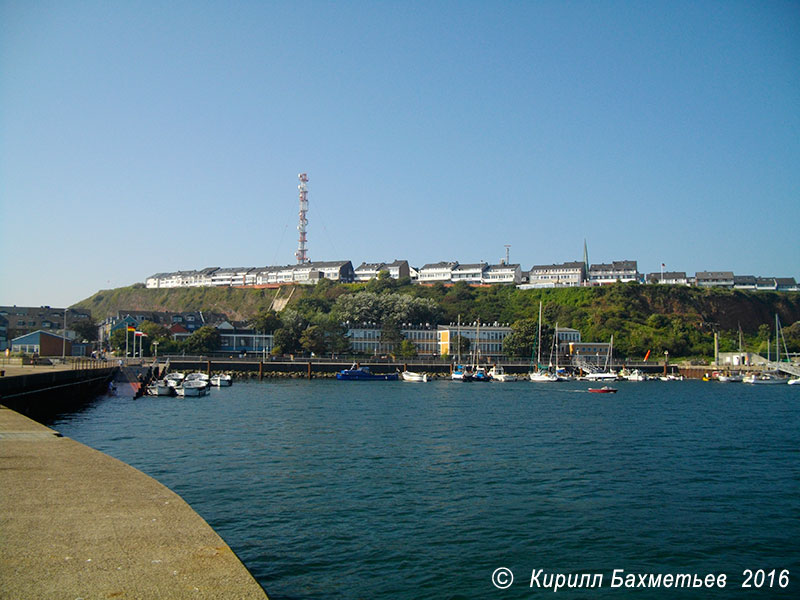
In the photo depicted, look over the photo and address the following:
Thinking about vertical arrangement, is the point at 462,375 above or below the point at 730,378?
above

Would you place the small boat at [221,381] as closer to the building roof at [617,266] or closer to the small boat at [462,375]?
the small boat at [462,375]

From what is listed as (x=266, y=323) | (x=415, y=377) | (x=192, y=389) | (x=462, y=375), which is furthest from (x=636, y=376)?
(x=192, y=389)

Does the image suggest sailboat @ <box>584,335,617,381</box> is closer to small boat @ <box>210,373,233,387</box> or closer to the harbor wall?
small boat @ <box>210,373,233,387</box>

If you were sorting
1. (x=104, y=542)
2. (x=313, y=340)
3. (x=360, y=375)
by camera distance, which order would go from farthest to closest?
(x=313, y=340) < (x=360, y=375) < (x=104, y=542)

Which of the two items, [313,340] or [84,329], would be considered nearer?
[313,340]

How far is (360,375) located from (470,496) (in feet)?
302

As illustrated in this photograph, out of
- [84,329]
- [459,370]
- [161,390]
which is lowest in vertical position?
[459,370]

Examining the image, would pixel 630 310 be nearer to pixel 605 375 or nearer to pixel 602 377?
pixel 602 377

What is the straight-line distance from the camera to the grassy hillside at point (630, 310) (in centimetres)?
14725

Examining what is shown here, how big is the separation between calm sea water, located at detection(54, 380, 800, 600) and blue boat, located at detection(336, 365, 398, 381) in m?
65.9

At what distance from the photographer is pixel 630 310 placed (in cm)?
15650

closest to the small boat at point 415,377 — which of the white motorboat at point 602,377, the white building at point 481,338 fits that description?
the white building at point 481,338

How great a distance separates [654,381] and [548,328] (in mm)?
23455

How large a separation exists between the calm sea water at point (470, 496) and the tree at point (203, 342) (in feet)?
276
